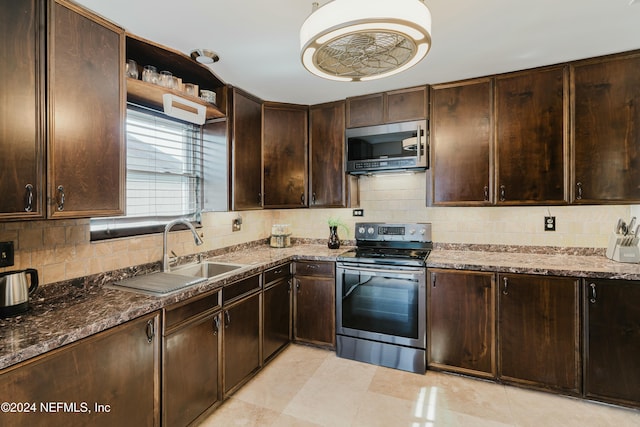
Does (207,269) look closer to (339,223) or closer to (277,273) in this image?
(277,273)

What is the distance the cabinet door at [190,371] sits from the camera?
1.68 meters

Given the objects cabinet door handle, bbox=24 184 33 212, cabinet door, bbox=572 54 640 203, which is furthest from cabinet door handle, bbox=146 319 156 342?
cabinet door, bbox=572 54 640 203

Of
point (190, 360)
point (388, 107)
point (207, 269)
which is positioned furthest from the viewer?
point (388, 107)

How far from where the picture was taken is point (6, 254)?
147cm

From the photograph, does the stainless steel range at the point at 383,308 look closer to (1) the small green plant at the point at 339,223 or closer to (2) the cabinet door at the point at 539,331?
(1) the small green plant at the point at 339,223

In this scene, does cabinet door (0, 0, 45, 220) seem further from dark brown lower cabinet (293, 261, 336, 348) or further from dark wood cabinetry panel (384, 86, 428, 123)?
dark wood cabinetry panel (384, 86, 428, 123)

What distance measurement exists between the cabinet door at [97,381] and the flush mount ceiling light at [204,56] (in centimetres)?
166

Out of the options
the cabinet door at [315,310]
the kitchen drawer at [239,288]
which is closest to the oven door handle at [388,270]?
the cabinet door at [315,310]

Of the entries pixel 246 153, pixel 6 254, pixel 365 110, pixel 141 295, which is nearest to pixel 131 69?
pixel 246 153

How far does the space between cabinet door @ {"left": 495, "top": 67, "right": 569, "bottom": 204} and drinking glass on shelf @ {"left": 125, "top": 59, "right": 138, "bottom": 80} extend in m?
2.67

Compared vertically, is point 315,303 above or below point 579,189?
below

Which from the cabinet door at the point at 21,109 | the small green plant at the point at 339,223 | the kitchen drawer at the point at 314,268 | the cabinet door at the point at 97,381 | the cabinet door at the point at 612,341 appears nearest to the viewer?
the cabinet door at the point at 97,381

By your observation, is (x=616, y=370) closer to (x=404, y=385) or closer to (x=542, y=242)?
(x=542, y=242)

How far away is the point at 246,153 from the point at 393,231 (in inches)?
64.2
